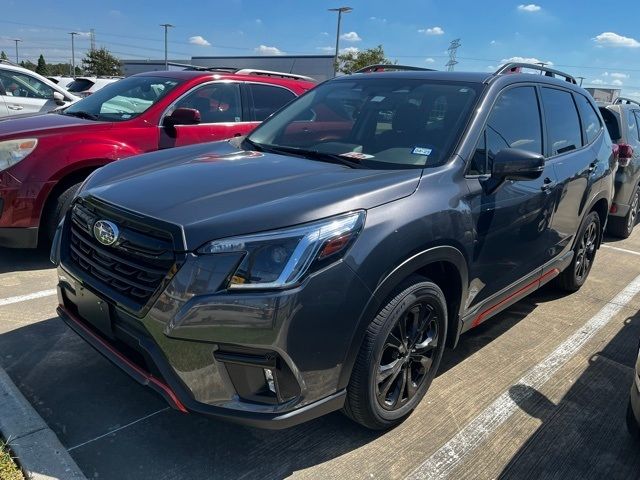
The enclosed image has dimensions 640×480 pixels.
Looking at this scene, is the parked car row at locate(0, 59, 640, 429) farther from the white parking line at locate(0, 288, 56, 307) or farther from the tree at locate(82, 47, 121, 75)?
the tree at locate(82, 47, 121, 75)

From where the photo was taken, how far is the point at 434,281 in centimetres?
286

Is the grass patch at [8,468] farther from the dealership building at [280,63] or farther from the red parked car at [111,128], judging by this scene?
the dealership building at [280,63]

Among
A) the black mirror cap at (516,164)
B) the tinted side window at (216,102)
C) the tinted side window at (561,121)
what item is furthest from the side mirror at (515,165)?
the tinted side window at (216,102)

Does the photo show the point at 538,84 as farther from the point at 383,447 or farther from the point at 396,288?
the point at 383,447

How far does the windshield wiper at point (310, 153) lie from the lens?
294 centimetres

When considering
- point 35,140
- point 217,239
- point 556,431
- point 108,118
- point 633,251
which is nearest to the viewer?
point 217,239

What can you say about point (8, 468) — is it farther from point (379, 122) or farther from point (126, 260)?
point (379, 122)

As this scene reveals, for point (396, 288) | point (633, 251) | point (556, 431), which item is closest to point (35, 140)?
point (396, 288)

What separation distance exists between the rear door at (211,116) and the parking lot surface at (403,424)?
213 cm

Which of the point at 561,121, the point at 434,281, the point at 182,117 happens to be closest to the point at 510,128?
the point at 561,121

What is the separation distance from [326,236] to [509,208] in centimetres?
149

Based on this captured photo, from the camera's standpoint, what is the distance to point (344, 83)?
3.90 meters

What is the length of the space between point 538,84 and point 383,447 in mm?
2759

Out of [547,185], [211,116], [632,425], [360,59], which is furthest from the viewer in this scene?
[360,59]
